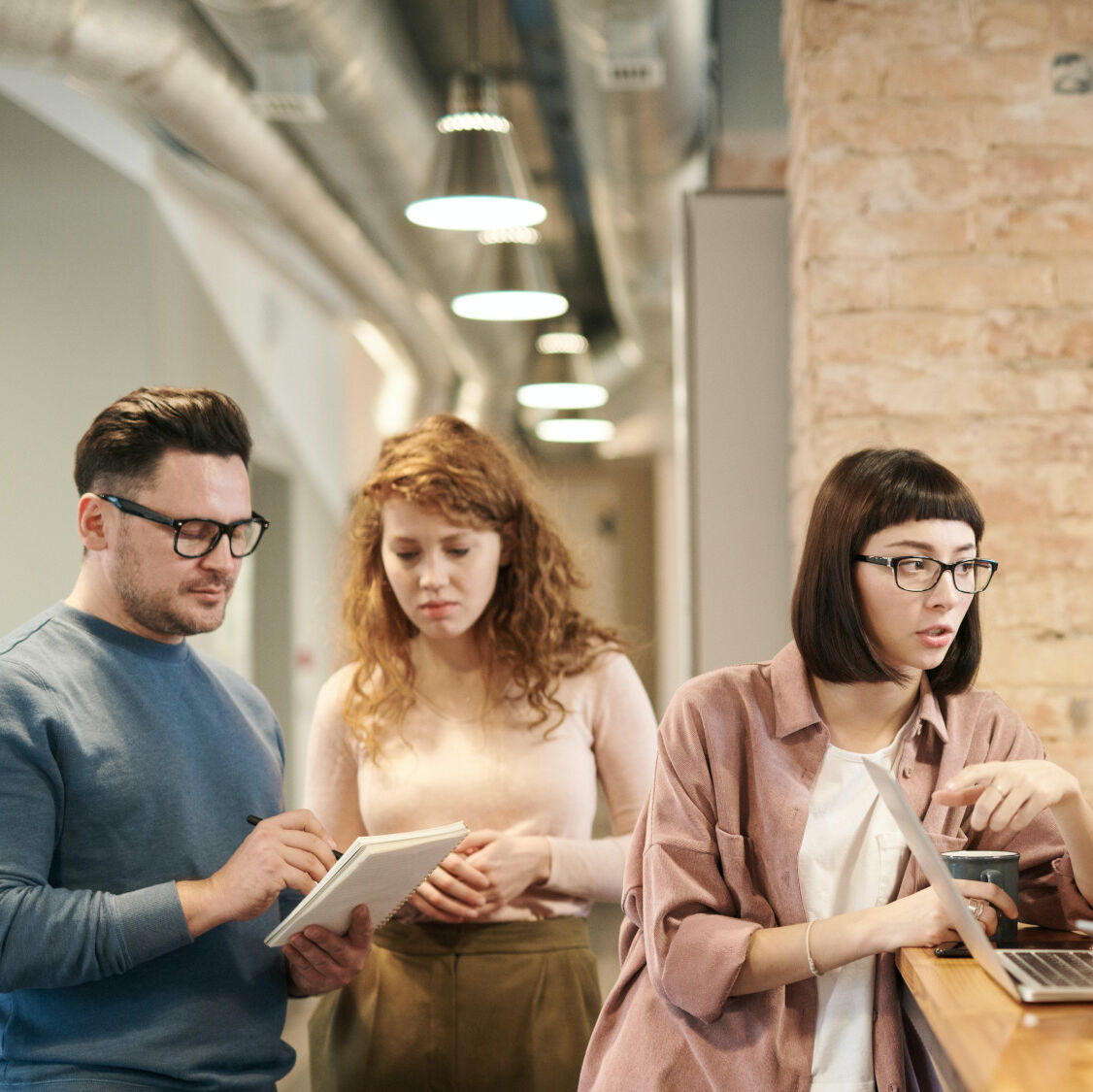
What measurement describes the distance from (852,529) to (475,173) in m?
1.84

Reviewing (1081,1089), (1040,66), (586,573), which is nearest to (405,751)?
(586,573)

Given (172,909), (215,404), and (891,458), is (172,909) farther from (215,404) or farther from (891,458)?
(891,458)

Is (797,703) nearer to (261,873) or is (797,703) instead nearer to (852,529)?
(852,529)

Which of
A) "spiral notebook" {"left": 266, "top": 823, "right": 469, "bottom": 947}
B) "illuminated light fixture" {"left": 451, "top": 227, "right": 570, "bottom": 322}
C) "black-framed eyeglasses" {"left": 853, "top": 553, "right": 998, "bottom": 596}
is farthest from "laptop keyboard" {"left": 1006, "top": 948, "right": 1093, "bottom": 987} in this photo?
"illuminated light fixture" {"left": 451, "top": 227, "right": 570, "bottom": 322}

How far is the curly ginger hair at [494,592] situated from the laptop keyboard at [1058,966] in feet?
3.03

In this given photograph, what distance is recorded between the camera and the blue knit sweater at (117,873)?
1.58 metres

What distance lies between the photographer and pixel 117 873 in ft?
5.57

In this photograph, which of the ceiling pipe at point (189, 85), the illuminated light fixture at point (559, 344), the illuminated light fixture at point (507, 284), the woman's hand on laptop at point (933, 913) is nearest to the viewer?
the woman's hand on laptop at point (933, 913)

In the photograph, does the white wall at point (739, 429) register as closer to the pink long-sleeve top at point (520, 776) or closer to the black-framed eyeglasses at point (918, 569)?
the pink long-sleeve top at point (520, 776)

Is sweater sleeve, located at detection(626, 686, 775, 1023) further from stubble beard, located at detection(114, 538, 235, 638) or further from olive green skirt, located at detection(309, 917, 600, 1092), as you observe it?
stubble beard, located at detection(114, 538, 235, 638)

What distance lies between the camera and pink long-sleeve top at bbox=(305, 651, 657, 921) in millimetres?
2156

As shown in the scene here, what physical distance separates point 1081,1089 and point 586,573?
4.93 ft

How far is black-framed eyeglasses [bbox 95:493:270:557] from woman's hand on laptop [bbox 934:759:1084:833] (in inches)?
38.9

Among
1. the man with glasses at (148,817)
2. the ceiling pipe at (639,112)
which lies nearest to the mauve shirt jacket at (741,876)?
the man with glasses at (148,817)
